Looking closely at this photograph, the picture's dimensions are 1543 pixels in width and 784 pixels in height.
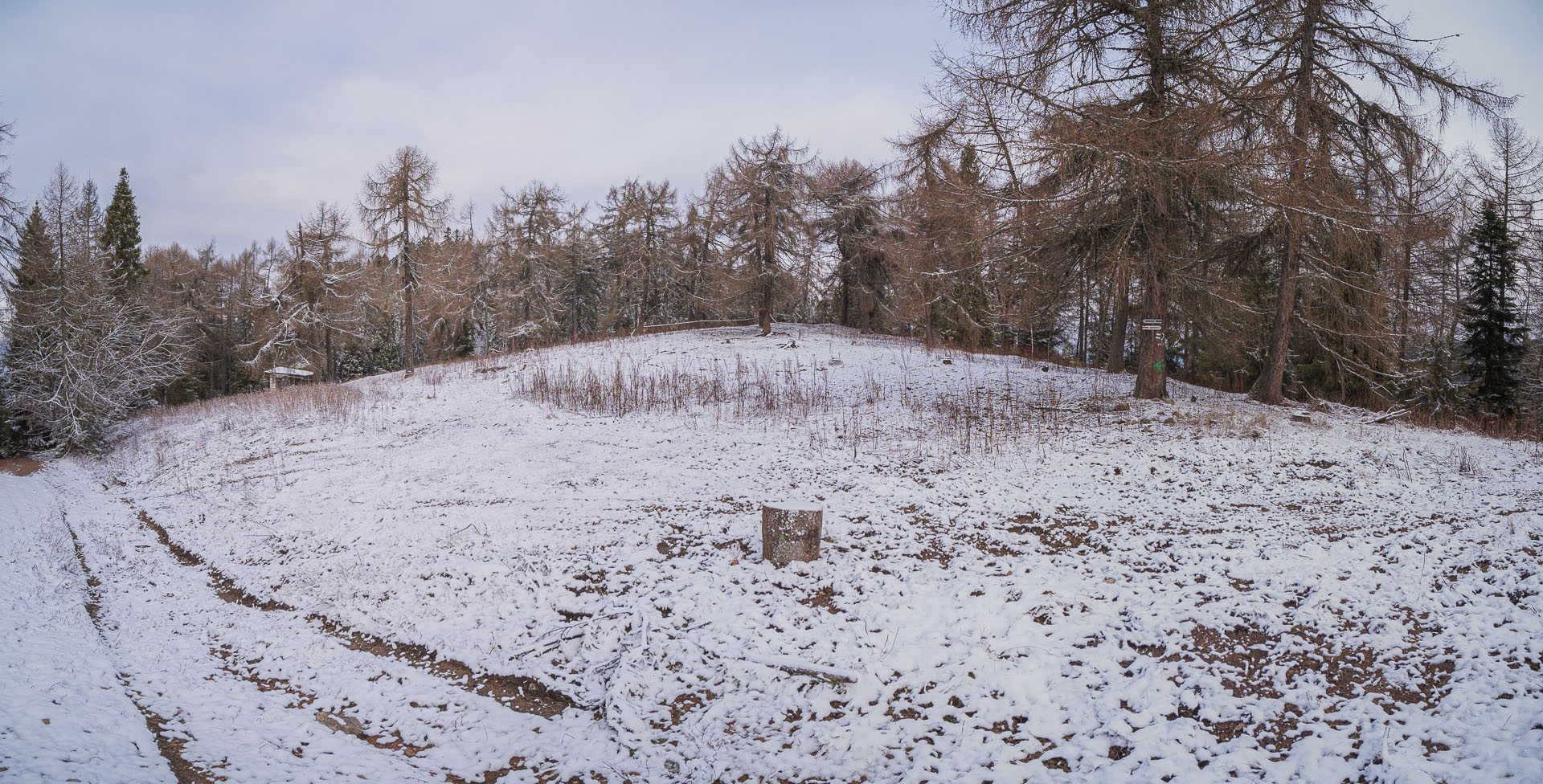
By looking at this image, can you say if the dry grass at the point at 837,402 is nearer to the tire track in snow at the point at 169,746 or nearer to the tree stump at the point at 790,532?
the tree stump at the point at 790,532

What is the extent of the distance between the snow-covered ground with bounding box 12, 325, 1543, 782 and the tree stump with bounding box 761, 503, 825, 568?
17 centimetres

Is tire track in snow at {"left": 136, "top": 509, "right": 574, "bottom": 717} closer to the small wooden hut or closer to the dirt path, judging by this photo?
the dirt path

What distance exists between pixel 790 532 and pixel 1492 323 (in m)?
24.7

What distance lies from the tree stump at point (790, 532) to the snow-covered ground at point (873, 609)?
0.17m

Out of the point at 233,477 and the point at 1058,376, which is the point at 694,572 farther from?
the point at 1058,376

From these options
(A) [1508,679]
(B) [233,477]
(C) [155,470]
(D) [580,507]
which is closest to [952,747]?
(A) [1508,679]

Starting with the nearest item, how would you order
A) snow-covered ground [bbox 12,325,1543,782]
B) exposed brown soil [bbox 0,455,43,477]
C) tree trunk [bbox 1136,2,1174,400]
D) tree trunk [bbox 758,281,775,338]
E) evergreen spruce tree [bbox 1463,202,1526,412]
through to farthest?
snow-covered ground [bbox 12,325,1543,782] → tree trunk [bbox 1136,2,1174,400] → exposed brown soil [bbox 0,455,43,477] → evergreen spruce tree [bbox 1463,202,1526,412] → tree trunk [bbox 758,281,775,338]

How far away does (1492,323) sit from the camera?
1856 cm

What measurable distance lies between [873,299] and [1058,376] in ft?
49.3

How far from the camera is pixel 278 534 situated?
26.3ft

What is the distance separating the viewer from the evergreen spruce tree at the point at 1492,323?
59.8 feet

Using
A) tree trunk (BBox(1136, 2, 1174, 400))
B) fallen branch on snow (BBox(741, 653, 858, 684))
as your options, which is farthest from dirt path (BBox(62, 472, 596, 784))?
tree trunk (BBox(1136, 2, 1174, 400))

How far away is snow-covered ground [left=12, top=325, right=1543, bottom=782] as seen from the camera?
3809 millimetres

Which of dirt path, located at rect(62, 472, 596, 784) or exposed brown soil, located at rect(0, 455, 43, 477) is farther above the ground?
dirt path, located at rect(62, 472, 596, 784)
